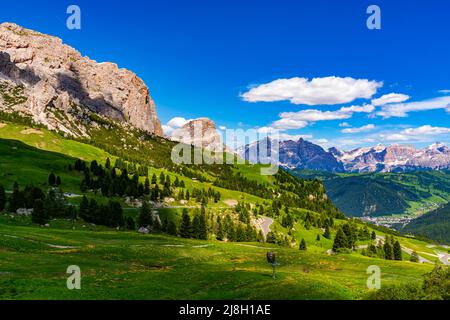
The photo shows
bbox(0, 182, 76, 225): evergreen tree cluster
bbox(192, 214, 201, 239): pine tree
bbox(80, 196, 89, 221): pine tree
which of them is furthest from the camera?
bbox(192, 214, 201, 239): pine tree

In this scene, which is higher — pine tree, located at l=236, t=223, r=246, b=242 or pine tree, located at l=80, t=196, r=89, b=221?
pine tree, located at l=80, t=196, r=89, b=221

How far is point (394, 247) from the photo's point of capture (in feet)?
513

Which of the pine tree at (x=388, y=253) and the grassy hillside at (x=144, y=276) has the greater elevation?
the grassy hillside at (x=144, y=276)

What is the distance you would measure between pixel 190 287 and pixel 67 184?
153208 millimetres

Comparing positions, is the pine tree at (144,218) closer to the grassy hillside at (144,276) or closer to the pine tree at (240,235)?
the pine tree at (240,235)

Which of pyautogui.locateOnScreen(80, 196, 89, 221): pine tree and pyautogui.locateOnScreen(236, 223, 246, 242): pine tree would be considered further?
pyautogui.locateOnScreen(236, 223, 246, 242): pine tree

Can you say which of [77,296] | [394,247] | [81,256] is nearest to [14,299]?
[77,296]

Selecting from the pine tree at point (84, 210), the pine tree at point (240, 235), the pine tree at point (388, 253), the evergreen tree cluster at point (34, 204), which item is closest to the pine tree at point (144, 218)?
the pine tree at point (84, 210)

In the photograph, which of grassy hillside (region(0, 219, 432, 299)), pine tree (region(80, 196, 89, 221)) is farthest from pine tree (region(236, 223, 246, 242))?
grassy hillside (region(0, 219, 432, 299))

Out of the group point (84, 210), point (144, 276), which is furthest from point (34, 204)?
point (144, 276)

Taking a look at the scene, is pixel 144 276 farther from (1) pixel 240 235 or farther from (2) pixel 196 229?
(1) pixel 240 235

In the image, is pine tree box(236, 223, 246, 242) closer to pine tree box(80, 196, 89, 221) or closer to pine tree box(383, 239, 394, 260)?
pine tree box(383, 239, 394, 260)

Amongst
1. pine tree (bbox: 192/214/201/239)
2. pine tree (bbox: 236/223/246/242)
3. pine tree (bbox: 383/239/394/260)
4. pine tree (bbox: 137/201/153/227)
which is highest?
pine tree (bbox: 137/201/153/227)
